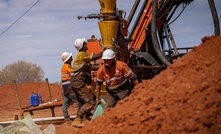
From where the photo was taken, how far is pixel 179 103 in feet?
16.8

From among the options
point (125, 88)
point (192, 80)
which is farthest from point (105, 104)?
point (192, 80)

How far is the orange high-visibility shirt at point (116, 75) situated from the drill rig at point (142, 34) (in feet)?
8.24

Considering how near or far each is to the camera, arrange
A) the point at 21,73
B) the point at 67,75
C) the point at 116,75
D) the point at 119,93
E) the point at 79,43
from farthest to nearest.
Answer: the point at 21,73 < the point at 67,75 < the point at 79,43 < the point at 119,93 < the point at 116,75

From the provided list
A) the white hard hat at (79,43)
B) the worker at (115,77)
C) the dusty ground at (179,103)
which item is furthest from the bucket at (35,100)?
the dusty ground at (179,103)

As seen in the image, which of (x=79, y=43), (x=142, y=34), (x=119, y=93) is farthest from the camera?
(x=142, y=34)

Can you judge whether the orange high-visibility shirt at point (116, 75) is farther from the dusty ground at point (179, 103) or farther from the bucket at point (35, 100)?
the bucket at point (35, 100)

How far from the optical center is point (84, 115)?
9.74 metres

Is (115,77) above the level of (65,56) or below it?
below

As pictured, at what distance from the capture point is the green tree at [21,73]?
37.3 metres

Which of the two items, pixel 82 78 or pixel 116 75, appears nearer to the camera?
pixel 116 75

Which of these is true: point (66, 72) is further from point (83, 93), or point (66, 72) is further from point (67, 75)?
point (83, 93)

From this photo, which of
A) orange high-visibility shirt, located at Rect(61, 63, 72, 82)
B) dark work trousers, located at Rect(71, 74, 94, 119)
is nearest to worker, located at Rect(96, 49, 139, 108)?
dark work trousers, located at Rect(71, 74, 94, 119)

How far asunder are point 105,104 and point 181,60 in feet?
9.24

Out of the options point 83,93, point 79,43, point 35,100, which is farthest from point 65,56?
point 35,100
